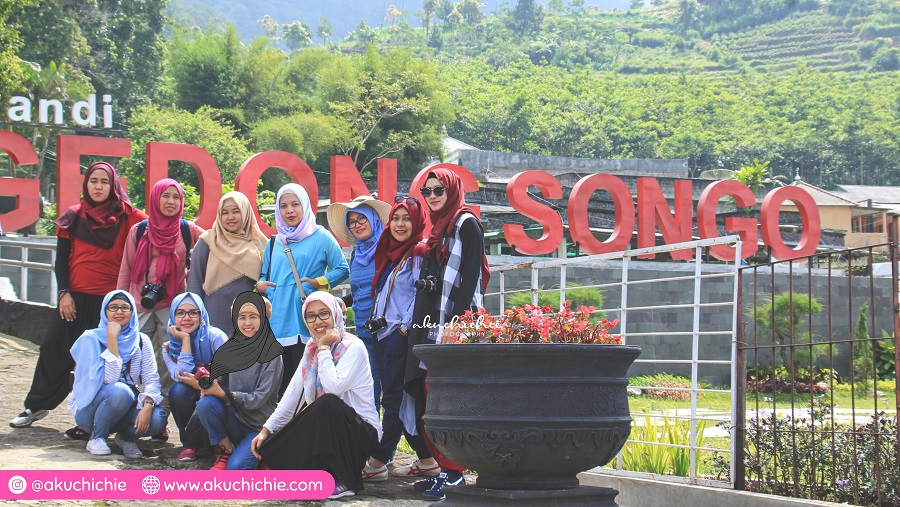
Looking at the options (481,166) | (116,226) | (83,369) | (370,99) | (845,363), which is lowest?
(845,363)

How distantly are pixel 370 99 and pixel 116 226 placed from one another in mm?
30628

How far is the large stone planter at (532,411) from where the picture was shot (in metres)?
3.07

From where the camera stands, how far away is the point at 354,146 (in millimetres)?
33938

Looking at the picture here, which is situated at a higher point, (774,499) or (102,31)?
(102,31)

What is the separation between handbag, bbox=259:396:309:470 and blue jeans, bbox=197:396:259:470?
0.18 metres

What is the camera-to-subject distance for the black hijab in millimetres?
4457

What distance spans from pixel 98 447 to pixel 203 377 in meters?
0.56

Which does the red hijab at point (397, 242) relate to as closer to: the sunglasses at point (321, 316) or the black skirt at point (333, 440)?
the sunglasses at point (321, 316)

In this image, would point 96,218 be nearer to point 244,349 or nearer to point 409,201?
point 244,349

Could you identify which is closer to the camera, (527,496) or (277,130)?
(527,496)

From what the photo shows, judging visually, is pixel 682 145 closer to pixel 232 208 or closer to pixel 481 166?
pixel 481 166

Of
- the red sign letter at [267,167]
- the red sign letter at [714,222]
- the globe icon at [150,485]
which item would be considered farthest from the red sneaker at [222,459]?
the red sign letter at [714,222]

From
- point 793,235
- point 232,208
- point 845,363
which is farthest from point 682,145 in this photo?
point 232,208

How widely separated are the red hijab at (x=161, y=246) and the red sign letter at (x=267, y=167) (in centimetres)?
923
